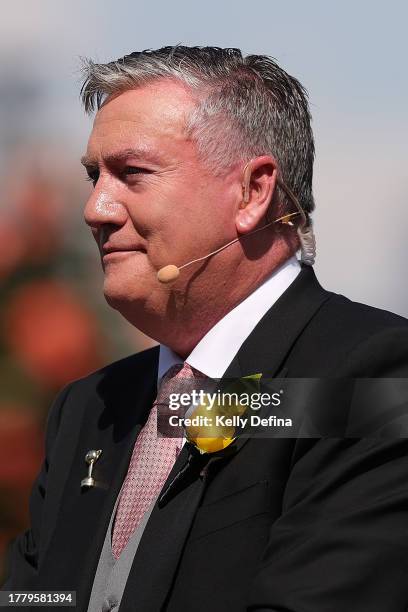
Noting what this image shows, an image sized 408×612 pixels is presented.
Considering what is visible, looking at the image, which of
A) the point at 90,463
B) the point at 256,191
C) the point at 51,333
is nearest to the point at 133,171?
the point at 256,191

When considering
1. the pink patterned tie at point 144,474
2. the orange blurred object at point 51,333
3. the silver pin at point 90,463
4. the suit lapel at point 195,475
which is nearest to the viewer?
the suit lapel at point 195,475

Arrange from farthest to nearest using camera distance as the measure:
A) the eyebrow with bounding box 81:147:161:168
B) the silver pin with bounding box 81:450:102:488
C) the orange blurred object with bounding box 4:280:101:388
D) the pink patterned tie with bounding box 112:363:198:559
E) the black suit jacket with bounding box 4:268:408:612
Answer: the orange blurred object with bounding box 4:280:101:388 < the silver pin with bounding box 81:450:102:488 < the eyebrow with bounding box 81:147:161:168 < the pink patterned tie with bounding box 112:363:198:559 < the black suit jacket with bounding box 4:268:408:612

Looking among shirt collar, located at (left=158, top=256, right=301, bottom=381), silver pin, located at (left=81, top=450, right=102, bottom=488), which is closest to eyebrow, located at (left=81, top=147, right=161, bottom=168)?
shirt collar, located at (left=158, top=256, right=301, bottom=381)

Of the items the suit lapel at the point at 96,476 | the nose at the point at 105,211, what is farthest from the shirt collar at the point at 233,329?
the nose at the point at 105,211

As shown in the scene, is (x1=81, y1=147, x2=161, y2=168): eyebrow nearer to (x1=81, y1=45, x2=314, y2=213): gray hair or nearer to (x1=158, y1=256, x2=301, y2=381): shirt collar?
(x1=81, y1=45, x2=314, y2=213): gray hair

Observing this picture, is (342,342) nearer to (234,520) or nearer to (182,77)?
(234,520)

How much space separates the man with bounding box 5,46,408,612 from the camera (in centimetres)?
271

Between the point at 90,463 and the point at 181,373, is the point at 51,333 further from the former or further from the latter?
the point at 181,373

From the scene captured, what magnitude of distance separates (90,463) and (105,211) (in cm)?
66

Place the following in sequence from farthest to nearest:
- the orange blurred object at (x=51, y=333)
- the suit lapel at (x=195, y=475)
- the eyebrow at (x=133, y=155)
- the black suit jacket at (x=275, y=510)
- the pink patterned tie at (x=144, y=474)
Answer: the orange blurred object at (x=51, y=333) < the eyebrow at (x=133, y=155) < the pink patterned tie at (x=144, y=474) < the suit lapel at (x=195, y=475) < the black suit jacket at (x=275, y=510)

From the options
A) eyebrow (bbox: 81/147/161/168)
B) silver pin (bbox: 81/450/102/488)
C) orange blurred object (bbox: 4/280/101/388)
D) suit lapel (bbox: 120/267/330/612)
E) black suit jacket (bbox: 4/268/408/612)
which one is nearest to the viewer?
black suit jacket (bbox: 4/268/408/612)

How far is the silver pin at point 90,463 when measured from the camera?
326 cm

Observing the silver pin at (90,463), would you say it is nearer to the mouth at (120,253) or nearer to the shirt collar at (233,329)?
the shirt collar at (233,329)

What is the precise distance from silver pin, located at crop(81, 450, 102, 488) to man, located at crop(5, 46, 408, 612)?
0.05 ft
